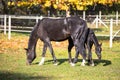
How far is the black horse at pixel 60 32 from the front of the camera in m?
14.0

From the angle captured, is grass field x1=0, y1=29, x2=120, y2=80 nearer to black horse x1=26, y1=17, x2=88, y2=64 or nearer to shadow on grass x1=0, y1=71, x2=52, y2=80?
shadow on grass x1=0, y1=71, x2=52, y2=80

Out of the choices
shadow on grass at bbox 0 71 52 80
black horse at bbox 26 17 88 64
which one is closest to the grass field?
shadow on grass at bbox 0 71 52 80

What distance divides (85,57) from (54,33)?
4.96ft

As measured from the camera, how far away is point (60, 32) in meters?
14.2

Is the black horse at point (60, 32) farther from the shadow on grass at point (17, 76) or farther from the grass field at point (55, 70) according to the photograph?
Answer: the shadow on grass at point (17, 76)

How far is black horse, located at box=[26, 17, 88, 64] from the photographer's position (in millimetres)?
14031

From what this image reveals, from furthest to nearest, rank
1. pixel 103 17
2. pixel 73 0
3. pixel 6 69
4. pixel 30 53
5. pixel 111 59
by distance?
pixel 103 17, pixel 73 0, pixel 111 59, pixel 30 53, pixel 6 69

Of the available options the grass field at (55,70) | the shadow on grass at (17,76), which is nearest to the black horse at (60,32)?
the grass field at (55,70)

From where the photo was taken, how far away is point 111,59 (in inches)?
656

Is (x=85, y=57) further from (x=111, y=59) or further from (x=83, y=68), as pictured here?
(x=111, y=59)

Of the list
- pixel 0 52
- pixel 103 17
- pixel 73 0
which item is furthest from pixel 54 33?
pixel 103 17

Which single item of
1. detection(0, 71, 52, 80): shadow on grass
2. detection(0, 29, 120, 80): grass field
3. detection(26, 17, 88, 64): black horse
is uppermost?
detection(26, 17, 88, 64): black horse

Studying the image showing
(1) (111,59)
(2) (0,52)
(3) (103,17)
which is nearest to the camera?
(1) (111,59)

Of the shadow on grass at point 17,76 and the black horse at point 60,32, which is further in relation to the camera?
the black horse at point 60,32
